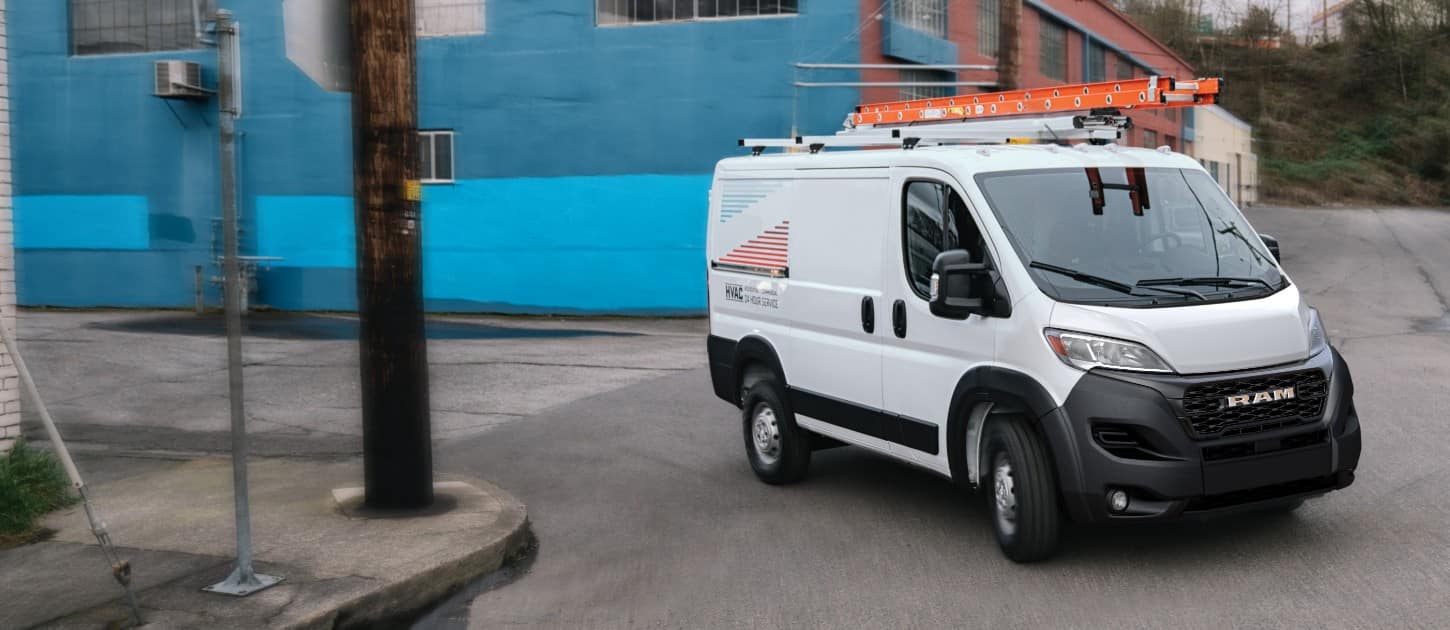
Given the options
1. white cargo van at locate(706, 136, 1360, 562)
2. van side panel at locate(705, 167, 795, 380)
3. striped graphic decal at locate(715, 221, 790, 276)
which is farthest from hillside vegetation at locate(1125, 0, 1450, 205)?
white cargo van at locate(706, 136, 1360, 562)

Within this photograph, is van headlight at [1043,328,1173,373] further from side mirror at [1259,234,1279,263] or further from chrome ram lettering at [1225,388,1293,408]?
side mirror at [1259,234,1279,263]

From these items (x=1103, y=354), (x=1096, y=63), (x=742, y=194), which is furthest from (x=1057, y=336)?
(x=1096, y=63)

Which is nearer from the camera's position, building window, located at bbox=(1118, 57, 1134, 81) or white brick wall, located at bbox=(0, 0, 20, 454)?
white brick wall, located at bbox=(0, 0, 20, 454)

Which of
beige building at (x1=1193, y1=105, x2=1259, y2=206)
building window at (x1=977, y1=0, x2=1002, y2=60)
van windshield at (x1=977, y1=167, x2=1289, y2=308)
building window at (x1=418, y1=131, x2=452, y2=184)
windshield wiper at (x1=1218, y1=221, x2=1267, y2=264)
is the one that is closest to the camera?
van windshield at (x1=977, y1=167, x2=1289, y2=308)

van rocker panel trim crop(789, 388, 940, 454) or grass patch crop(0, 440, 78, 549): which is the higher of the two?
van rocker panel trim crop(789, 388, 940, 454)

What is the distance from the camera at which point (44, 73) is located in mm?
26141

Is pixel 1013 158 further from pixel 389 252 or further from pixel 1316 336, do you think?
pixel 389 252

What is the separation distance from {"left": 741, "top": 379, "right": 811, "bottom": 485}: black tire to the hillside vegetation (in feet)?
200

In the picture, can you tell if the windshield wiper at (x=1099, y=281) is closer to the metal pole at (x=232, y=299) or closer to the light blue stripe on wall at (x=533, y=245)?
the metal pole at (x=232, y=299)

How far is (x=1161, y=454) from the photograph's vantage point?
20.1 feet

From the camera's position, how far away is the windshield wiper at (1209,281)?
6.61 m

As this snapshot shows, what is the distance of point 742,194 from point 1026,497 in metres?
3.38

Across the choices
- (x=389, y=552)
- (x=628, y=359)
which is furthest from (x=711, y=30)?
(x=389, y=552)

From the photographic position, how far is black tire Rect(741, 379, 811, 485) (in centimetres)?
866
